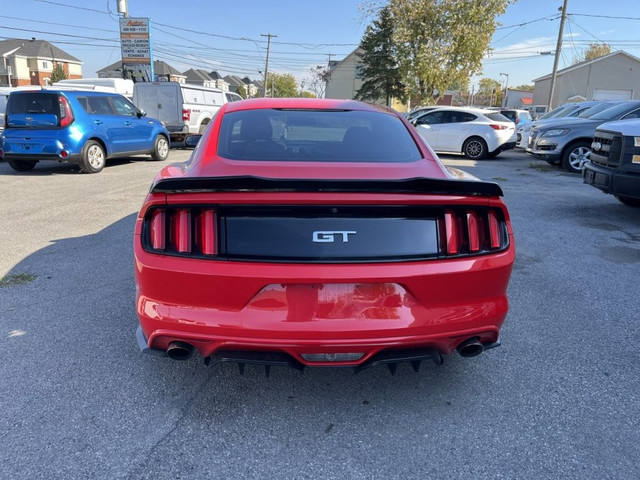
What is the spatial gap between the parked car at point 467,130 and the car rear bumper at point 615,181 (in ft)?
26.7

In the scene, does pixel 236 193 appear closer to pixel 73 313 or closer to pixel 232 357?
pixel 232 357

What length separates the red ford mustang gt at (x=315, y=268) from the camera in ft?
7.13

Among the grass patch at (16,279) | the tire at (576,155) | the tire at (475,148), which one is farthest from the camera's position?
the tire at (475,148)

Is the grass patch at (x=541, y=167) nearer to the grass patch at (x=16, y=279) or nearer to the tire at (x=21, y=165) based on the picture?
the grass patch at (x=16, y=279)

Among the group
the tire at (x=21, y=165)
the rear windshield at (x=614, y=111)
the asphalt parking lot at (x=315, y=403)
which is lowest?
the asphalt parking lot at (x=315, y=403)

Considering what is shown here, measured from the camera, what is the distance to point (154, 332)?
230cm

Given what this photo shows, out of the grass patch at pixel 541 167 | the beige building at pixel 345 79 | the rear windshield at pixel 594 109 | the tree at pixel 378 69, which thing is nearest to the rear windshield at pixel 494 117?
the grass patch at pixel 541 167

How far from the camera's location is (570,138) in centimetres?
1187

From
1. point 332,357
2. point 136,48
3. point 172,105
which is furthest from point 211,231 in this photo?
point 136,48

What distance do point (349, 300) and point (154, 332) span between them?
3.15ft

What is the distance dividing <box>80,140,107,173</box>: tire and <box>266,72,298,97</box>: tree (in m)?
83.5

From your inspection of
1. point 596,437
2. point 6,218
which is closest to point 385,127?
point 596,437

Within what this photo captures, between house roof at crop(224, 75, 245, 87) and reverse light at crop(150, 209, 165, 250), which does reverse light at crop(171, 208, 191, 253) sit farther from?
house roof at crop(224, 75, 245, 87)

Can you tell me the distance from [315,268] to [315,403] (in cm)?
89
